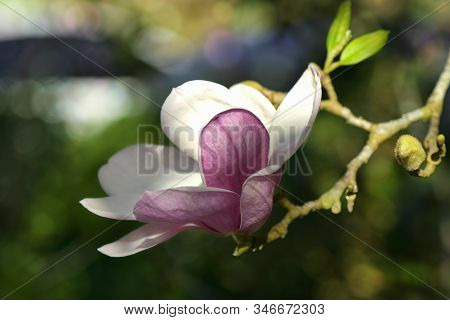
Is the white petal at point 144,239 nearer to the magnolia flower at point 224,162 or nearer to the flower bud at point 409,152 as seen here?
the magnolia flower at point 224,162

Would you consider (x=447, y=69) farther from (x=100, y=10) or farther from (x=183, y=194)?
(x=100, y=10)

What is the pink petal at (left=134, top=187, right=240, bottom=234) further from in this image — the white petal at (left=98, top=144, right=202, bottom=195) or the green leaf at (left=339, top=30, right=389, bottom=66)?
the green leaf at (left=339, top=30, right=389, bottom=66)

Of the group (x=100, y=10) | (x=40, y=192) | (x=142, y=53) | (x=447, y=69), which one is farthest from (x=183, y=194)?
(x=100, y=10)

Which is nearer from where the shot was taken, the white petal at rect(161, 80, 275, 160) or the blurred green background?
the white petal at rect(161, 80, 275, 160)

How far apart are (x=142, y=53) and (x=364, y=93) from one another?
100cm

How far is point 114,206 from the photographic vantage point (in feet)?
2.34

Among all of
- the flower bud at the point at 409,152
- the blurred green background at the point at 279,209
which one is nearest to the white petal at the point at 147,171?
the flower bud at the point at 409,152

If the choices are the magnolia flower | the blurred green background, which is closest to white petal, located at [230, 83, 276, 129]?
the magnolia flower

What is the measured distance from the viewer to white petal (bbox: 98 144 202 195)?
78cm

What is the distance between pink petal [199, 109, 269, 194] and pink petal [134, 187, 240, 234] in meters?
0.03

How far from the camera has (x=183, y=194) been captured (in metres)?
0.62

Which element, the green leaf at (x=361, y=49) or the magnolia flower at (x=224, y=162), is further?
the green leaf at (x=361, y=49)

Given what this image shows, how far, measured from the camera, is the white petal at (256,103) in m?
0.73

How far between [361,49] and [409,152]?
8.3 inches
